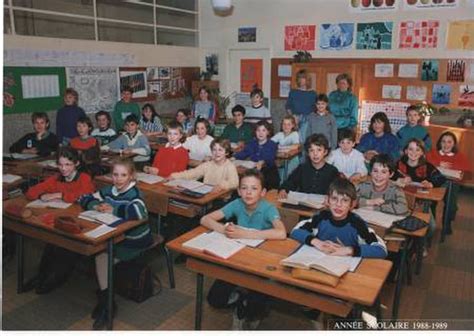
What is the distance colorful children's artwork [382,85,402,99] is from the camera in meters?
6.70

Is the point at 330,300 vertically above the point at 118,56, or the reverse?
the point at 118,56

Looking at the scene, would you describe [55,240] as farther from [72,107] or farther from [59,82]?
[59,82]

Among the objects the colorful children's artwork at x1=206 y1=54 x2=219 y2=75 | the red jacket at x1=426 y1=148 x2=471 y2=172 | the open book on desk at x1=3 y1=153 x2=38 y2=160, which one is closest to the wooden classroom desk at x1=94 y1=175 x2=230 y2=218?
the open book on desk at x1=3 y1=153 x2=38 y2=160

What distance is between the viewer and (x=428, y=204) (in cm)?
342

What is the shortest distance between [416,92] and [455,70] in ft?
1.94

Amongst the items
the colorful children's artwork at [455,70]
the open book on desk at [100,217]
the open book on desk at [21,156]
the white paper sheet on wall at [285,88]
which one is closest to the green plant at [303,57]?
the white paper sheet on wall at [285,88]

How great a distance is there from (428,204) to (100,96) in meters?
4.88

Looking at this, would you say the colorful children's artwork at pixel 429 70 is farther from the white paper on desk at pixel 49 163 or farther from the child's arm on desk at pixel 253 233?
the white paper on desk at pixel 49 163

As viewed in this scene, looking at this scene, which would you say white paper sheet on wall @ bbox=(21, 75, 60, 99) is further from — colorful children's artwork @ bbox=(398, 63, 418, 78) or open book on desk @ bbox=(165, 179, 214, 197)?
colorful children's artwork @ bbox=(398, 63, 418, 78)

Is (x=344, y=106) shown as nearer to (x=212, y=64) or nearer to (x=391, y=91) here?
(x=391, y=91)

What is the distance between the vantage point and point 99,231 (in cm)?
248

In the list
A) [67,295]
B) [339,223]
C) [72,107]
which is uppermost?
[72,107]

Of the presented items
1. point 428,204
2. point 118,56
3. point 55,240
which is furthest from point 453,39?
point 55,240

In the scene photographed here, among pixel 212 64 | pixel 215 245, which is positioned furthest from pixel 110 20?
pixel 215 245
